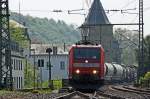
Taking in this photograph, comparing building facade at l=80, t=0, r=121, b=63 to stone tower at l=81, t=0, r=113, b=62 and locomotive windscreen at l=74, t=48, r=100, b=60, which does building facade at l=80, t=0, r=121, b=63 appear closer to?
stone tower at l=81, t=0, r=113, b=62

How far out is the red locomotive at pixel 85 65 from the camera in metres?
32.0

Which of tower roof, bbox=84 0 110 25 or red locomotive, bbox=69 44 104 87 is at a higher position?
tower roof, bbox=84 0 110 25

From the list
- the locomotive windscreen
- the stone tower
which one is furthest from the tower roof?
the locomotive windscreen

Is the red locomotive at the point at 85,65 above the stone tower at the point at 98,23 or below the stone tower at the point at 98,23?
below

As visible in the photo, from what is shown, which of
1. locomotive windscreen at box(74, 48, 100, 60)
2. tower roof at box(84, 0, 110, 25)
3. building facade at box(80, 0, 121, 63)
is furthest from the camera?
building facade at box(80, 0, 121, 63)

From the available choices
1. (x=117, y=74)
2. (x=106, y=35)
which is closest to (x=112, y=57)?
(x=106, y=35)

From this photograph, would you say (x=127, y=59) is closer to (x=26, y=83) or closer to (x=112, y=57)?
(x=112, y=57)

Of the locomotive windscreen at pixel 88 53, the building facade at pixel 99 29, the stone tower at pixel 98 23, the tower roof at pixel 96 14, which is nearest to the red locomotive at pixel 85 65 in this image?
the locomotive windscreen at pixel 88 53

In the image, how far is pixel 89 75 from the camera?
31969 mm

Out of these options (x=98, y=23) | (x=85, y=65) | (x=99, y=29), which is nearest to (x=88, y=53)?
(x=85, y=65)

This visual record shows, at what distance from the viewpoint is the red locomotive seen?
1258 inches

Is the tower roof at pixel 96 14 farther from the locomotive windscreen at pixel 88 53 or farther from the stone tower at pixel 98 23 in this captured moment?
the locomotive windscreen at pixel 88 53

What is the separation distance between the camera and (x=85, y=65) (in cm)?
3209

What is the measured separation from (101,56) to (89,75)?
4.77 feet
